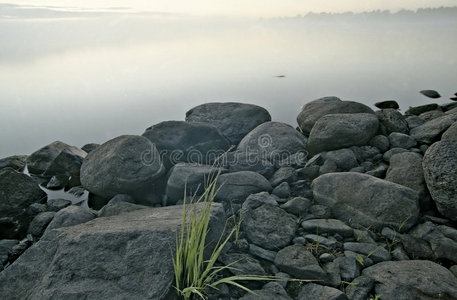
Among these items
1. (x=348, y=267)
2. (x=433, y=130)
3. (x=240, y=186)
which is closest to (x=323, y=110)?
(x=433, y=130)

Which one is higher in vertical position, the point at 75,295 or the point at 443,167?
the point at 443,167

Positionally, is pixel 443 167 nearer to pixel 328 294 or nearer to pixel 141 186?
pixel 328 294

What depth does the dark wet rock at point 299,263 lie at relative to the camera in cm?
314

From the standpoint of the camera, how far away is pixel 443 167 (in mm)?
3906

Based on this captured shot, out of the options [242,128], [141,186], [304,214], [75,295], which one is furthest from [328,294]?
[242,128]

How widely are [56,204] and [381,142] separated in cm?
481

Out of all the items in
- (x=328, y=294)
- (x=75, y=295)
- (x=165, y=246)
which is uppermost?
(x=165, y=246)

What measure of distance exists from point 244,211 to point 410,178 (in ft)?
6.60

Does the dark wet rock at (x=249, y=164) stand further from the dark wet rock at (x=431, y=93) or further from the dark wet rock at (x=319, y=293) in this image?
the dark wet rock at (x=431, y=93)

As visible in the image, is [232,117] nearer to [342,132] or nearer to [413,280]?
[342,132]

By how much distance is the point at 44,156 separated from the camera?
695 centimetres

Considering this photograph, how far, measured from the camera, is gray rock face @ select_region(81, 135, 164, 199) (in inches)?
193

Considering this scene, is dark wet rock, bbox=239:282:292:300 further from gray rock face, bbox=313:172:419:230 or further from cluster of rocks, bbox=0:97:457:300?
gray rock face, bbox=313:172:419:230

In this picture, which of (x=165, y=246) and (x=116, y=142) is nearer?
(x=165, y=246)
